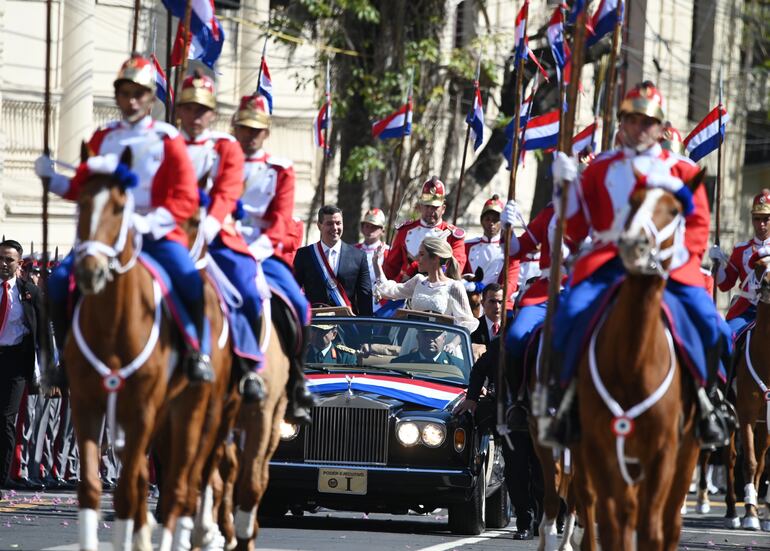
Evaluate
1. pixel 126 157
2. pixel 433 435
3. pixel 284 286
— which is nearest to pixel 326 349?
pixel 433 435

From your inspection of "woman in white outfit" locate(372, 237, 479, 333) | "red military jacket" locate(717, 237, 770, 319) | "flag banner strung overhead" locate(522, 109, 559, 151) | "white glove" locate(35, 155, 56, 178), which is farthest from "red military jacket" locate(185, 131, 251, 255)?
"flag banner strung overhead" locate(522, 109, 559, 151)

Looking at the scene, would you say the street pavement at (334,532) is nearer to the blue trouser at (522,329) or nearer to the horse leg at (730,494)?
the horse leg at (730,494)

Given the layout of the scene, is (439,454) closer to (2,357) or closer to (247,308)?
(247,308)

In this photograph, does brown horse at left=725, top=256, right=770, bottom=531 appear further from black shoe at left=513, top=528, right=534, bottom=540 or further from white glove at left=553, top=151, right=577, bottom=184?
white glove at left=553, top=151, right=577, bottom=184

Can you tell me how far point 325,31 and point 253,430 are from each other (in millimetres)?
19230

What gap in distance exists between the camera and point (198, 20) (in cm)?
1585

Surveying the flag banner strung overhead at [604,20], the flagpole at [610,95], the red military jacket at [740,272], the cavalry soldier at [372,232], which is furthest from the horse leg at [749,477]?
the flagpole at [610,95]

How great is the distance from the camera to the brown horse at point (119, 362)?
33.5ft

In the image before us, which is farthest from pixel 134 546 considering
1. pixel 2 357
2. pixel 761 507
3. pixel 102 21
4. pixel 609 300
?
pixel 102 21

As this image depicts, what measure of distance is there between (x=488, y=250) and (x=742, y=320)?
10.0ft

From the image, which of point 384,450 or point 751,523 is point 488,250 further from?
point 384,450

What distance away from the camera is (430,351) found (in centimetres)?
1625

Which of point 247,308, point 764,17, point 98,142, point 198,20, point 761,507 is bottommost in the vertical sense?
point 761,507

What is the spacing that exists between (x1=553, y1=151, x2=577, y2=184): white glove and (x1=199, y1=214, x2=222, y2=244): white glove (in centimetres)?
209
